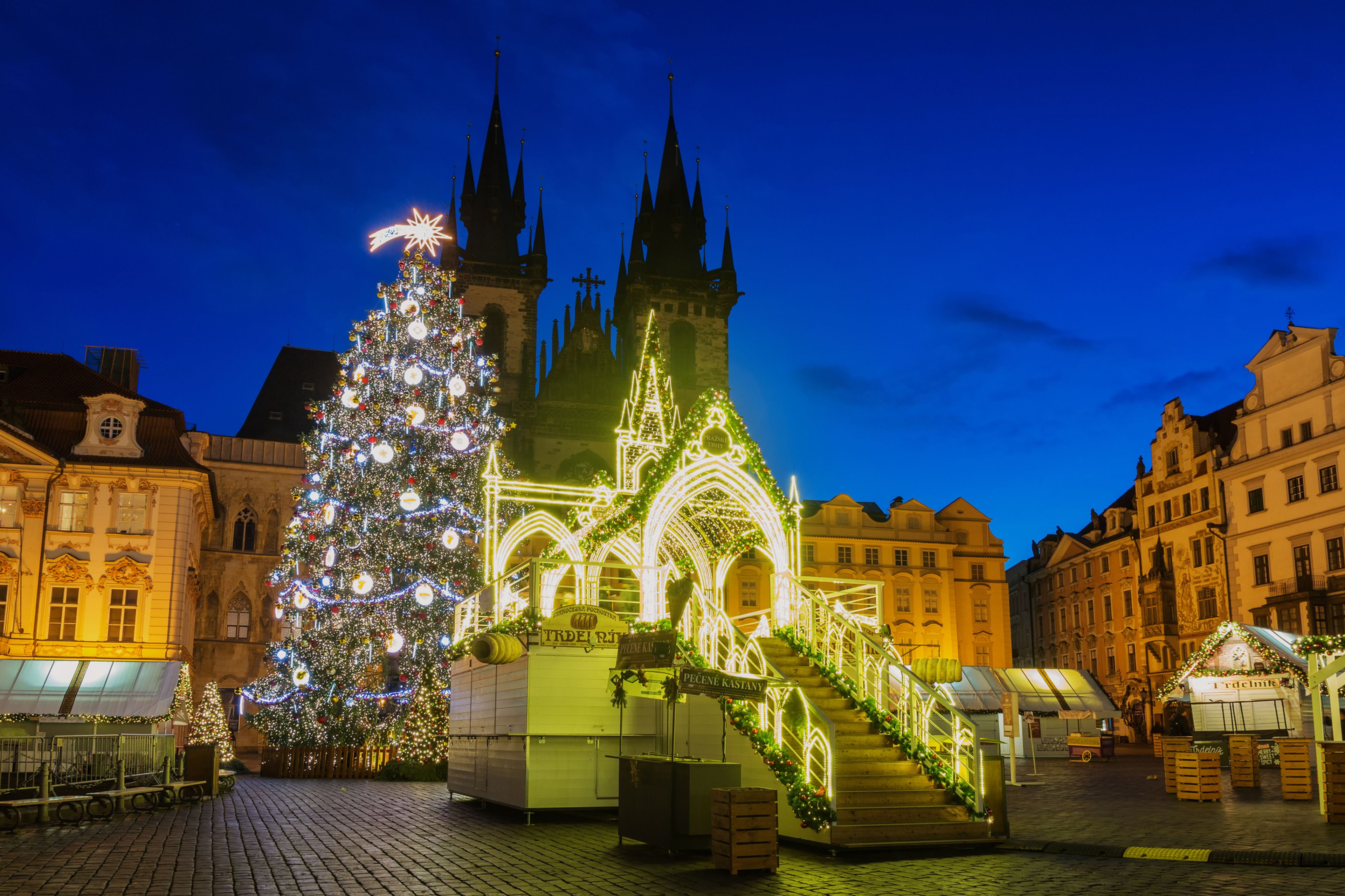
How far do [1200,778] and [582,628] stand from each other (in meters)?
9.85

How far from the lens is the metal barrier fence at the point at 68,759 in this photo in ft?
59.5

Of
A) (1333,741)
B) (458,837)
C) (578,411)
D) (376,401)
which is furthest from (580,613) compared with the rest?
(578,411)

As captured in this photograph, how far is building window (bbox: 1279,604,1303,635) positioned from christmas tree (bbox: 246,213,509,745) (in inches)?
1101

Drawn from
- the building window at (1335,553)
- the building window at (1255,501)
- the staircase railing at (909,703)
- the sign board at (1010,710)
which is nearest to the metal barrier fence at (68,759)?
the staircase railing at (909,703)

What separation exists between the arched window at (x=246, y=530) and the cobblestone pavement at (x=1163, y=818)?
118 ft

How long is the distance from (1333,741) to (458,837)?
36.0 ft

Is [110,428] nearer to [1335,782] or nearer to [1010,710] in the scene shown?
[1010,710]

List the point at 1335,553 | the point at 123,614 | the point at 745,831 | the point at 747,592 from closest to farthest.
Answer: the point at 745,831 → the point at 123,614 → the point at 1335,553 → the point at 747,592

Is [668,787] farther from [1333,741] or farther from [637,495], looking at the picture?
[1333,741]

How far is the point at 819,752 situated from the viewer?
13617 millimetres

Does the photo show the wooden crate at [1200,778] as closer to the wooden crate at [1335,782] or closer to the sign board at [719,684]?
the wooden crate at [1335,782]

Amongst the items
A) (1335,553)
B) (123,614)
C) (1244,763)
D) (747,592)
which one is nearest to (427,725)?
(123,614)

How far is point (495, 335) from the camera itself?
216ft

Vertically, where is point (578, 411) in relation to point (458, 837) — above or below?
above
